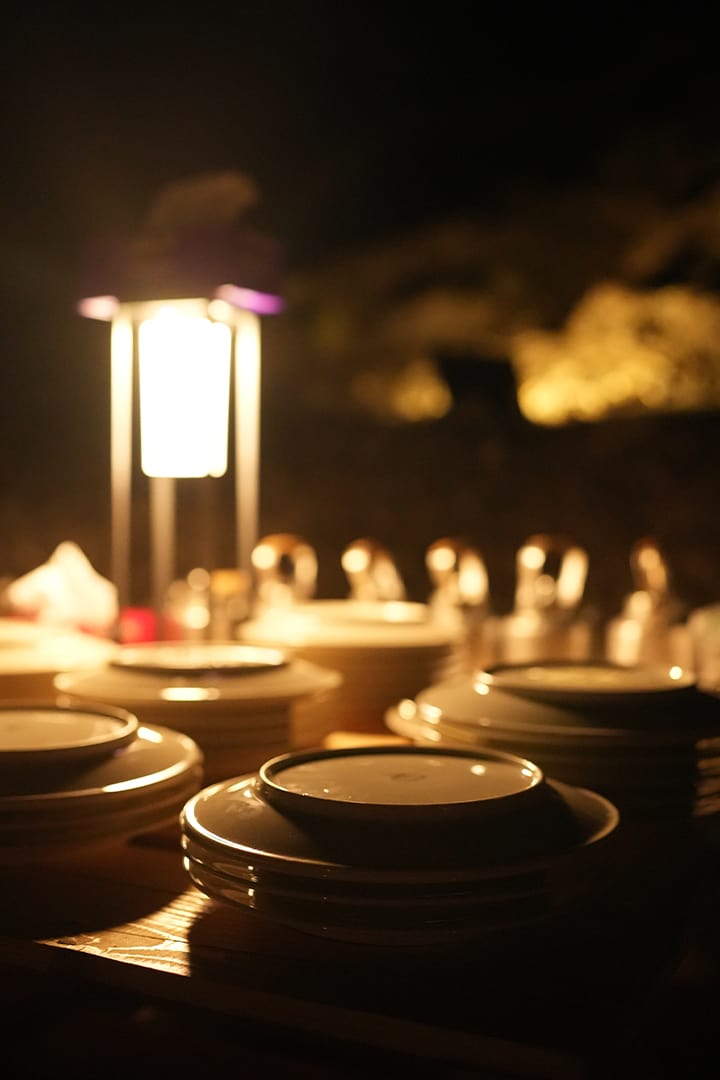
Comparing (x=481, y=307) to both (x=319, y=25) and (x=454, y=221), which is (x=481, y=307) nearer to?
(x=454, y=221)

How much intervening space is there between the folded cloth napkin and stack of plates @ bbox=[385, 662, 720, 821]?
0.70 meters

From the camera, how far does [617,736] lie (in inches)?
32.0

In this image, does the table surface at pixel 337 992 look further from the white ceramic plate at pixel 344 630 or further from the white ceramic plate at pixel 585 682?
the white ceramic plate at pixel 344 630

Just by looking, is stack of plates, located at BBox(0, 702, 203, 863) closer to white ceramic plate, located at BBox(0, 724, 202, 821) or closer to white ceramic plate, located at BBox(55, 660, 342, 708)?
white ceramic plate, located at BBox(0, 724, 202, 821)

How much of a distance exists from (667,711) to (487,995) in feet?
1.26

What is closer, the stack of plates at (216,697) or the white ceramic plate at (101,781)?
the white ceramic plate at (101,781)

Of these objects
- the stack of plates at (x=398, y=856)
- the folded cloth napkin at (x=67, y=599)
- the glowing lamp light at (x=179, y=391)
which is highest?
the glowing lamp light at (x=179, y=391)

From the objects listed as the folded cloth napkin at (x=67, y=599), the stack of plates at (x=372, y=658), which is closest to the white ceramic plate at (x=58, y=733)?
the stack of plates at (x=372, y=658)

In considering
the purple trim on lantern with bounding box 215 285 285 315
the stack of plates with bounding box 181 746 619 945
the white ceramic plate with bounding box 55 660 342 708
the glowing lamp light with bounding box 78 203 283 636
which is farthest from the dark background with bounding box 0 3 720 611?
the stack of plates with bounding box 181 746 619 945

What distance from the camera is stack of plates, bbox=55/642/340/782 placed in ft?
3.18

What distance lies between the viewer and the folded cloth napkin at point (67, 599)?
1.54 meters

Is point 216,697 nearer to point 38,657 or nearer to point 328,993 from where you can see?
point 38,657

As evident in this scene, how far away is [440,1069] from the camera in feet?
1.71

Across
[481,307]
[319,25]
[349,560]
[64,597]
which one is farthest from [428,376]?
[64,597]
